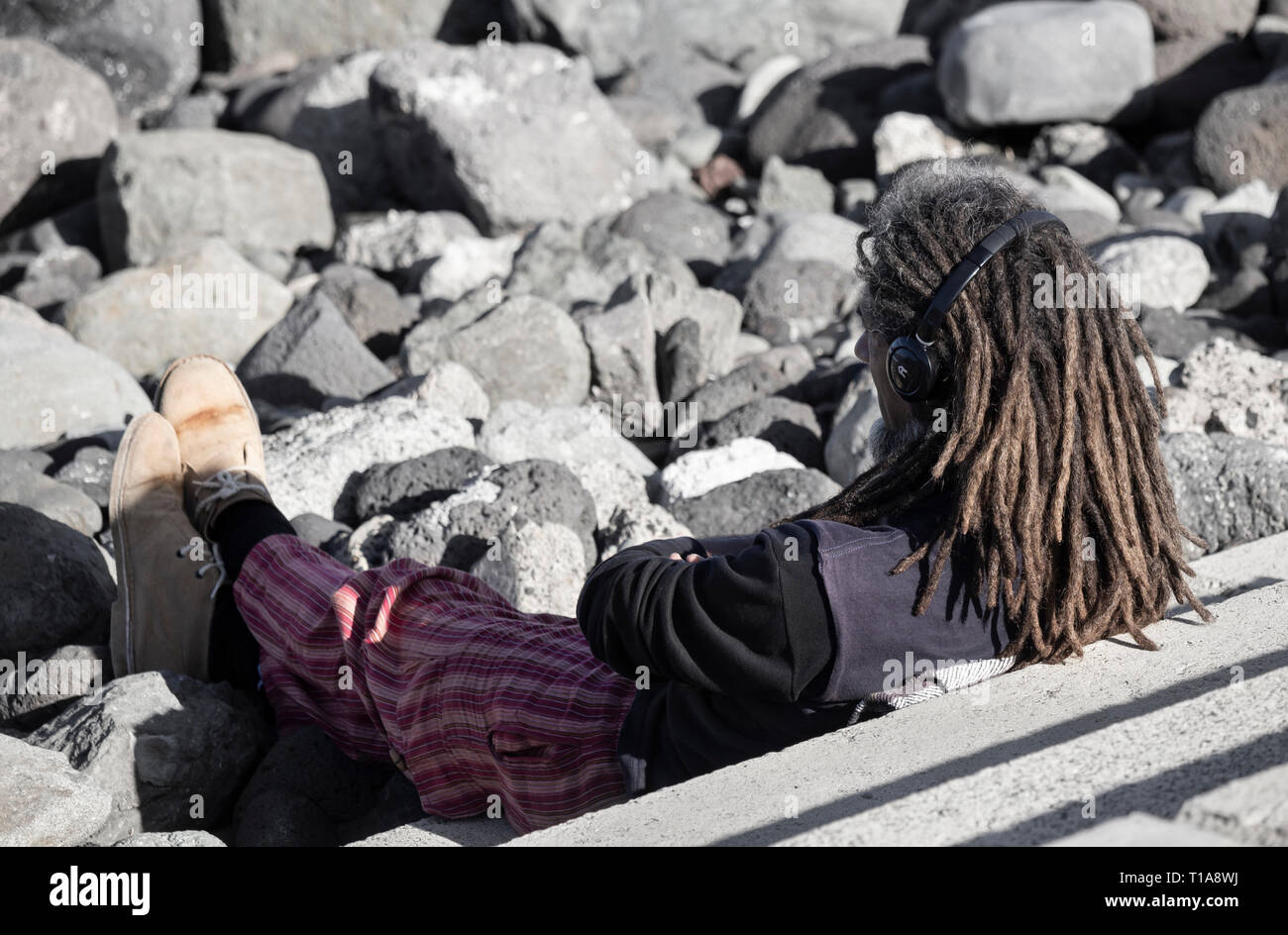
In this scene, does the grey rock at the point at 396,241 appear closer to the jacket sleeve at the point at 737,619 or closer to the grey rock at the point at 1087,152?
the grey rock at the point at 1087,152

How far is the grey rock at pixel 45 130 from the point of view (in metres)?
9.17

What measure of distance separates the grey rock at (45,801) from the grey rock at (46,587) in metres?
0.85

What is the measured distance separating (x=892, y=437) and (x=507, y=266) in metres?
5.55

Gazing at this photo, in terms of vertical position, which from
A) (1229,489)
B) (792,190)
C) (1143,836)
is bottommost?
(792,190)

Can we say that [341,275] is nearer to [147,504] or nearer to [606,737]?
[147,504]

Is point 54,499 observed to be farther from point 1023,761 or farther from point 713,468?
point 1023,761

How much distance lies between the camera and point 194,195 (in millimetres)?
8375

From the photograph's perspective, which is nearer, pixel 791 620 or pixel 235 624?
pixel 791 620

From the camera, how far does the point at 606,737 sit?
2514mm

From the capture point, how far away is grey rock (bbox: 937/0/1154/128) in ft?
31.6

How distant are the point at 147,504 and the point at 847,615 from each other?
7.05 feet

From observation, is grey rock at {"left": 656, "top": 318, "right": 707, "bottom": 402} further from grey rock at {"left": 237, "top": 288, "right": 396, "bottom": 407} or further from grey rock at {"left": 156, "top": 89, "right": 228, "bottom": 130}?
grey rock at {"left": 156, "top": 89, "right": 228, "bottom": 130}

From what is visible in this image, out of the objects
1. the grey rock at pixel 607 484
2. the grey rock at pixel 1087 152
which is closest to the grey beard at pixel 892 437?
the grey rock at pixel 607 484

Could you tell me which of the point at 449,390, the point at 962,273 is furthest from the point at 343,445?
the point at 962,273
